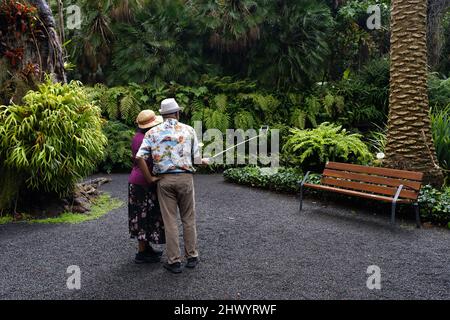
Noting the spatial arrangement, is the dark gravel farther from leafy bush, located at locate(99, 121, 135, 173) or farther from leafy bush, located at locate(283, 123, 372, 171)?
leafy bush, located at locate(99, 121, 135, 173)

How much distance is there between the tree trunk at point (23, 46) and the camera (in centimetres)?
646

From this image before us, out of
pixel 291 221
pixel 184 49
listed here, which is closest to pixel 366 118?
pixel 184 49

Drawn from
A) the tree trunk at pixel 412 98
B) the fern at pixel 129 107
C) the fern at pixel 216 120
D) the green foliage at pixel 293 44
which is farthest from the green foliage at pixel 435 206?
the fern at pixel 129 107

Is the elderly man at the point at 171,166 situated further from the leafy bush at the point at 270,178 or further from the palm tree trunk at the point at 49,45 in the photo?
the leafy bush at the point at 270,178

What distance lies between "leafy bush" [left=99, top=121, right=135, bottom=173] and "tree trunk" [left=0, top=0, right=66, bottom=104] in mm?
3829

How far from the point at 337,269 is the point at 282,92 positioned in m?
9.00

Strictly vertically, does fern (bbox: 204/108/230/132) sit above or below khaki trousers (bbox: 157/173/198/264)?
above

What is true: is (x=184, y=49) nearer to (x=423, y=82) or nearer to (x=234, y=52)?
(x=234, y=52)

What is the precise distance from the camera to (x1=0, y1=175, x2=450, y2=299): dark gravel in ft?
12.0

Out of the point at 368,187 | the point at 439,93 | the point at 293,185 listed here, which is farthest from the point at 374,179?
the point at 439,93

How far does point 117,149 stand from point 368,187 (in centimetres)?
683

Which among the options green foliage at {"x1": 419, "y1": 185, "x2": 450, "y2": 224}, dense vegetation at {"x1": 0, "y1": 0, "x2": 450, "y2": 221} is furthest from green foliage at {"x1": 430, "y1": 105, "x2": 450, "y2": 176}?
dense vegetation at {"x1": 0, "y1": 0, "x2": 450, "y2": 221}

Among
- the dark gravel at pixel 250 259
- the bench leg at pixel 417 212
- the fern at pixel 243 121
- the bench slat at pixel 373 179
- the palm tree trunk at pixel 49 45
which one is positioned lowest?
the dark gravel at pixel 250 259

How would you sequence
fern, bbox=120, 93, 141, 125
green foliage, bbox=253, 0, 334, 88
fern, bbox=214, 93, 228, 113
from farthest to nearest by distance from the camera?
green foliage, bbox=253, 0, 334, 88 < fern, bbox=214, 93, 228, 113 < fern, bbox=120, 93, 141, 125
